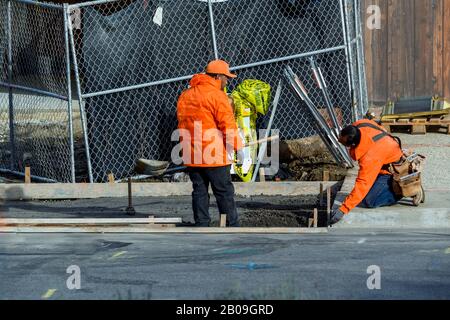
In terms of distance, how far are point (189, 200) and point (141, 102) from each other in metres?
2.02

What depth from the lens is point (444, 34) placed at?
54.2 ft

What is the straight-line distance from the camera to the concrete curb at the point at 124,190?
40.3 feet

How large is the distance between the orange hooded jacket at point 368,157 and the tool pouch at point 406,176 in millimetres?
133

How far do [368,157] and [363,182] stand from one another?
0.30 metres

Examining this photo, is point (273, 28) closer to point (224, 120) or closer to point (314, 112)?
point (314, 112)

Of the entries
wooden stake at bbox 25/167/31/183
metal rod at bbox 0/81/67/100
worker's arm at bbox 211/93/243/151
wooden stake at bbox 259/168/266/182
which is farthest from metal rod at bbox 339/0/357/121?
wooden stake at bbox 25/167/31/183

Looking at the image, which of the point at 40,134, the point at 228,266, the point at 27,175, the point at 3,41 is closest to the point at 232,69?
the point at 40,134

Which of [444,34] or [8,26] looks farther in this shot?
[444,34]

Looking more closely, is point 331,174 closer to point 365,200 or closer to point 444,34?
point 365,200

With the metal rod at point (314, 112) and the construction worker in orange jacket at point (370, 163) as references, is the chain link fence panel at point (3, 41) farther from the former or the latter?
the construction worker in orange jacket at point (370, 163)

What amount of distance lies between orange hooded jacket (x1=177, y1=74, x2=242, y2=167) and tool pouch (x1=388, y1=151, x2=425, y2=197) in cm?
174
